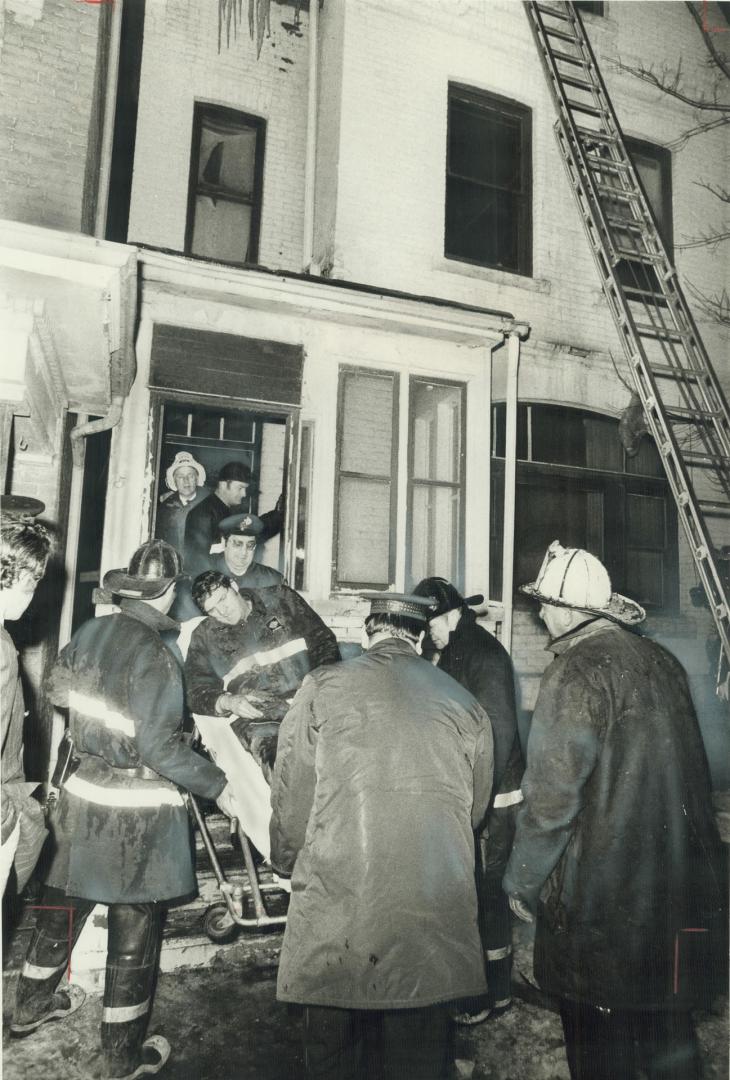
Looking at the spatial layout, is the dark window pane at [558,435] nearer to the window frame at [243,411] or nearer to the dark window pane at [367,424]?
the dark window pane at [367,424]

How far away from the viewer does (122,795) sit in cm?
296

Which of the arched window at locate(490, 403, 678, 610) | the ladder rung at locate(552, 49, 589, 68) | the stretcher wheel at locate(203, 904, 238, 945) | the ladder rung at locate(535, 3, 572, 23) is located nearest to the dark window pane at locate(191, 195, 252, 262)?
the arched window at locate(490, 403, 678, 610)

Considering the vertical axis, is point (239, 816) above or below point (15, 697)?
below

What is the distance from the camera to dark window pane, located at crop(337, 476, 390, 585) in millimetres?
5746

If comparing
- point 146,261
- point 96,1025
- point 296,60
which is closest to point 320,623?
point 96,1025

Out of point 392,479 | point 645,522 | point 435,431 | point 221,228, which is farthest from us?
point 645,522

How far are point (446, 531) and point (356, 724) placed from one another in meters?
3.92

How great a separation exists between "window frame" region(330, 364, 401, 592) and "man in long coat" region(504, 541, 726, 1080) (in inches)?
133

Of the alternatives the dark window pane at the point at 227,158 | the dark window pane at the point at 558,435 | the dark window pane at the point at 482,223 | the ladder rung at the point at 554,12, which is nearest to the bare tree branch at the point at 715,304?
the dark window pane at the point at 558,435

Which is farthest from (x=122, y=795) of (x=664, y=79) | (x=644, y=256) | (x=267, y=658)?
(x=664, y=79)

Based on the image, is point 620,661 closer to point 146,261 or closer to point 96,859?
point 96,859

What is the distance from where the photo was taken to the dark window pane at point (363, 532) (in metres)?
5.75

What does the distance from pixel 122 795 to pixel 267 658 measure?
1.60 meters

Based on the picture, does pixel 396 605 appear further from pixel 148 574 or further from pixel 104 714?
pixel 104 714
